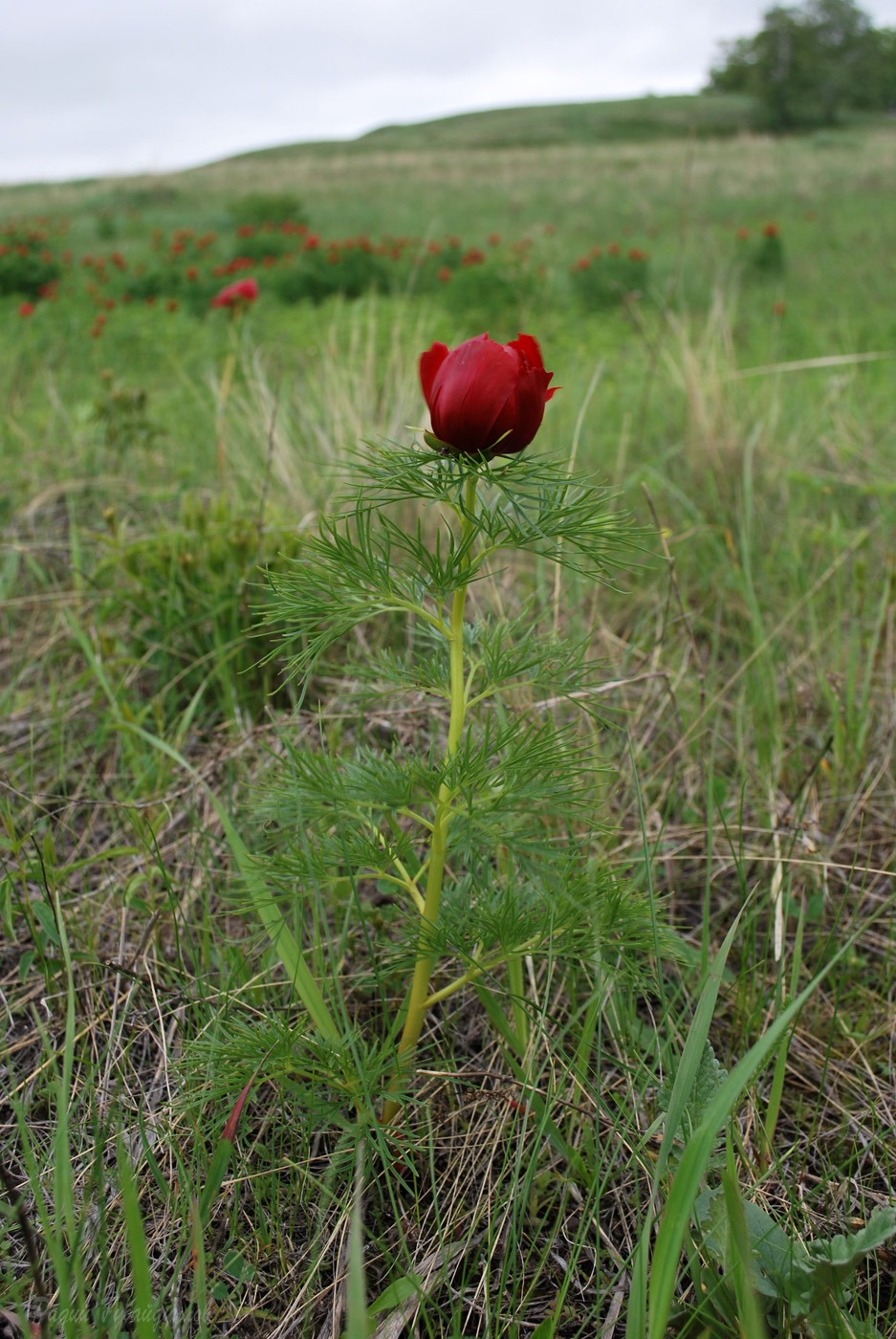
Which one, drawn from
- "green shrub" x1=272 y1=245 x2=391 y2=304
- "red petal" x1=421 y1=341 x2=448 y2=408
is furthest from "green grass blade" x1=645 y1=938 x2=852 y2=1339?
"green shrub" x1=272 y1=245 x2=391 y2=304

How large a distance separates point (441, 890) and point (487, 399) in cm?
61

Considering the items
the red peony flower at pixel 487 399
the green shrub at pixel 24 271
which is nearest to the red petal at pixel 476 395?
the red peony flower at pixel 487 399

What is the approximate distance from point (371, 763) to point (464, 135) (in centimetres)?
4648

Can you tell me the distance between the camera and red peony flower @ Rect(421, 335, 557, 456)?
886 mm

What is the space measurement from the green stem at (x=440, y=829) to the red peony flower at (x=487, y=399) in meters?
0.06

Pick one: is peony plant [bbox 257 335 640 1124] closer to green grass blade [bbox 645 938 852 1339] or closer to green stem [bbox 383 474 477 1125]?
green stem [bbox 383 474 477 1125]

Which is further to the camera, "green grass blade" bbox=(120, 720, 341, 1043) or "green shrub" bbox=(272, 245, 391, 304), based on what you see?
"green shrub" bbox=(272, 245, 391, 304)

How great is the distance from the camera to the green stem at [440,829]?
3.29 ft

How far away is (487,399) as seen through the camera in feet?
2.91

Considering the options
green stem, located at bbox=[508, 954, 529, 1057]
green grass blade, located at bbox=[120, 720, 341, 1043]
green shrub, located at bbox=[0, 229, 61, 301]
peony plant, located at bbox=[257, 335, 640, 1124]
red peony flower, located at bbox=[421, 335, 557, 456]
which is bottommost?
green stem, located at bbox=[508, 954, 529, 1057]

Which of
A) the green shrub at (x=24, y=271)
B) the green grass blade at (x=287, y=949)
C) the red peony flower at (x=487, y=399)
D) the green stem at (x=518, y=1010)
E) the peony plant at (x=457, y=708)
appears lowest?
the green stem at (x=518, y=1010)

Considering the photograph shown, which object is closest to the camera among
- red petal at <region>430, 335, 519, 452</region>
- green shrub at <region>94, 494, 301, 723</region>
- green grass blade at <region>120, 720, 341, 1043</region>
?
red petal at <region>430, 335, 519, 452</region>

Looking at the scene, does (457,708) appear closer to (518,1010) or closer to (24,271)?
(518,1010)

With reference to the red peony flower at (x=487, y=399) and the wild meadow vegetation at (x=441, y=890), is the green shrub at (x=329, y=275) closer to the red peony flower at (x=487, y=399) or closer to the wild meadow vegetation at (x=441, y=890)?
the wild meadow vegetation at (x=441, y=890)
